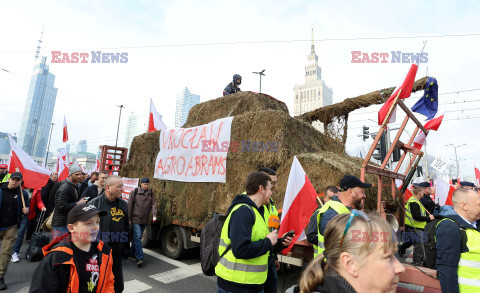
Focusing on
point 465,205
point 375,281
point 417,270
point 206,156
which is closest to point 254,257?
point 375,281

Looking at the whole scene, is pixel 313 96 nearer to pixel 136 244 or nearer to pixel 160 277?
pixel 136 244

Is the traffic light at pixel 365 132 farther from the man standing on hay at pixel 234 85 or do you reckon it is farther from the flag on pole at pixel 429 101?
the flag on pole at pixel 429 101

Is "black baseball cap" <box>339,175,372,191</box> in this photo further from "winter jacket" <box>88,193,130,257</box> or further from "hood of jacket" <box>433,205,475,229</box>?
"winter jacket" <box>88,193,130,257</box>

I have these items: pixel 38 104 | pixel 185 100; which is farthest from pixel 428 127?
pixel 38 104

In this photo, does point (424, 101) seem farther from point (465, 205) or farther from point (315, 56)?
point (315, 56)

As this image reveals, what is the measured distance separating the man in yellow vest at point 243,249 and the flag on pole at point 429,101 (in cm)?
492

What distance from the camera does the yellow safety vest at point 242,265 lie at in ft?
7.83

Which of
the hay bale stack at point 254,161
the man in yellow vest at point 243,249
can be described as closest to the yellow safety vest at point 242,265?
the man in yellow vest at point 243,249

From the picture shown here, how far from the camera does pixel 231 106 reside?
26.7 ft

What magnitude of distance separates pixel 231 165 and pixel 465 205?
4191 millimetres

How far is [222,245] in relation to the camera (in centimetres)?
256

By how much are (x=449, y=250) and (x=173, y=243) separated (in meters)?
6.10

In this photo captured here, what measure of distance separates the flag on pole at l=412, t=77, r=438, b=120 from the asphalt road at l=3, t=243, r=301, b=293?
14.1ft

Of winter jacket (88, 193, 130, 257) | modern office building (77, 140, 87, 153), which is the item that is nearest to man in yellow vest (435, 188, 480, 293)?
winter jacket (88, 193, 130, 257)
